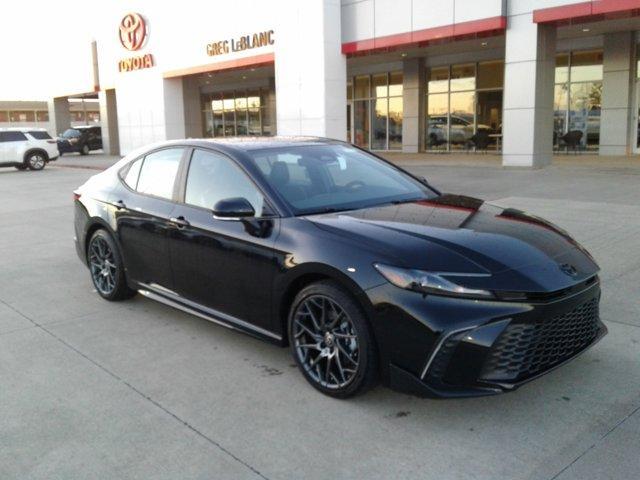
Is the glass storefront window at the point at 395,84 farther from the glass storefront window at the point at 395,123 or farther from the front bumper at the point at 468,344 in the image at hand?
the front bumper at the point at 468,344

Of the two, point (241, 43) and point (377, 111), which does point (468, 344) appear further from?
point (377, 111)

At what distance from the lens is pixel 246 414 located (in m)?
3.62

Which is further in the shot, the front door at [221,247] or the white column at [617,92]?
the white column at [617,92]

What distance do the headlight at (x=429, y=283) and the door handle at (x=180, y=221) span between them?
6.19 ft

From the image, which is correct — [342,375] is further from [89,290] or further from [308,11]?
[308,11]

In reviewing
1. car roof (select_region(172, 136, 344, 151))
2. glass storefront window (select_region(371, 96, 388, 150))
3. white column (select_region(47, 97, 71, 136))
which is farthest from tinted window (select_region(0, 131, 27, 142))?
car roof (select_region(172, 136, 344, 151))

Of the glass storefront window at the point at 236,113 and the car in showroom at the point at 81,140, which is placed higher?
the glass storefront window at the point at 236,113

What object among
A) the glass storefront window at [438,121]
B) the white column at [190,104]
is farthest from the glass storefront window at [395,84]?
the white column at [190,104]

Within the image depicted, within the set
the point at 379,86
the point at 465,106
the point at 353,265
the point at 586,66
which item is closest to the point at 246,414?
the point at 353,265

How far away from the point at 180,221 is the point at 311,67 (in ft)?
55.9

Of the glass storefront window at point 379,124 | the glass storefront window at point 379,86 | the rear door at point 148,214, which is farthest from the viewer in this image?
the glass storefront window at point 379,124

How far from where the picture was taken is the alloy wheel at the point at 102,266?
580 centimetres

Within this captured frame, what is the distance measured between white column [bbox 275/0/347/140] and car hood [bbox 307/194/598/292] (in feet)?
55.7

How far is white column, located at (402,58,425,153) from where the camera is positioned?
25891 millimetres
